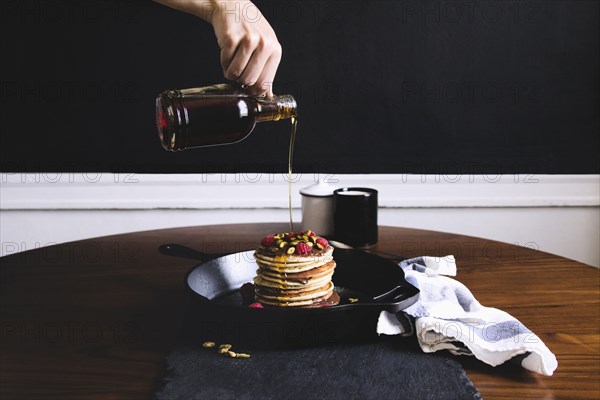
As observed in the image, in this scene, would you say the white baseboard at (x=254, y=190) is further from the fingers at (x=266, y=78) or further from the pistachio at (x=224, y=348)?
the pistachio at (x=224, y=348)

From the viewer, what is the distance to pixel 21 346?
3.17 ft

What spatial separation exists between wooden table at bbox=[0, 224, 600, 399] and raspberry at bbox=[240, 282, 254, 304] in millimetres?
112

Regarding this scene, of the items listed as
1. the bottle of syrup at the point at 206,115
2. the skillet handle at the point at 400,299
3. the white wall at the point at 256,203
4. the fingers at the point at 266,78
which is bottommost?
the white wall at the point at 256,203

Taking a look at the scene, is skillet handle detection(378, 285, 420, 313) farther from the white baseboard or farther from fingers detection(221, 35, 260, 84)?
the white baseboard

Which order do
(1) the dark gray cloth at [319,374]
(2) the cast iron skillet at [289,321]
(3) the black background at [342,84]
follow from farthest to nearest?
1. (3) the black background at [342,84]
2. (2) the cast iron skillet at [289,321]
3. (1) the dark gray cloth at [319,374]

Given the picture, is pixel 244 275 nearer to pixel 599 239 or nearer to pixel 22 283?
pixel 22 283

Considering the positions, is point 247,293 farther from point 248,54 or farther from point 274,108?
point 248,54

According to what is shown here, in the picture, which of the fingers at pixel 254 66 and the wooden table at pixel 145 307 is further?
the fingers at pixel 254 66

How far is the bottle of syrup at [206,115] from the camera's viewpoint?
112 centimetres

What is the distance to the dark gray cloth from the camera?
0.80 metres

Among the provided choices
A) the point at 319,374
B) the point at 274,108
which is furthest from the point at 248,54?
the point at 319,374

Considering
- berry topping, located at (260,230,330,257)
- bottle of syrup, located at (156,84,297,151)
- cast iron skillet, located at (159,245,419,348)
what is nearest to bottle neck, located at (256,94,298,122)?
bottle of syrup, located at (156,84,297,151)

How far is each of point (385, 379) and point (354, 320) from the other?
123 millimetres

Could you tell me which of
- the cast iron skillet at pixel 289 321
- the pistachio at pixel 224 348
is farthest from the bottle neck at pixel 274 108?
the pistachio at pixel 224 348
